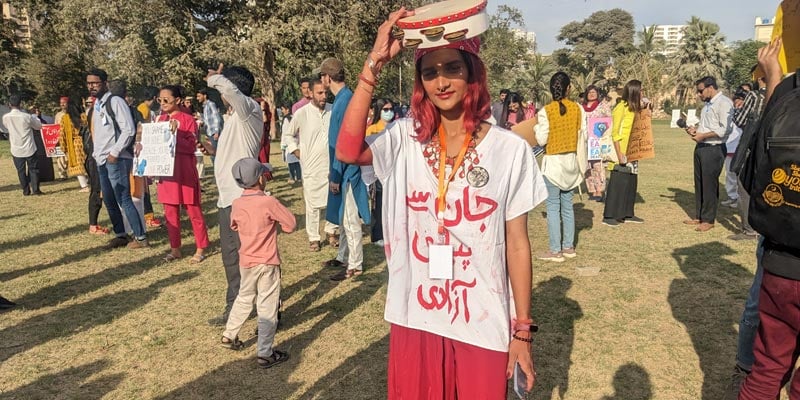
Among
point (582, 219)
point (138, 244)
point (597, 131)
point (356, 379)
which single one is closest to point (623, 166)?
point (582, 219)

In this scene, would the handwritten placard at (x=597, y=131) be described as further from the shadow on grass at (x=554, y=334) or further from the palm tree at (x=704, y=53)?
the palm tree at (x=704, y=53)

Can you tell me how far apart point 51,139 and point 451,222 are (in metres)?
13.7

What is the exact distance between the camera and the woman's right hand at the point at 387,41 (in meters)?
1.88

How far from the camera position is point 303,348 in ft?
14.3

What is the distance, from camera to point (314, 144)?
679cm

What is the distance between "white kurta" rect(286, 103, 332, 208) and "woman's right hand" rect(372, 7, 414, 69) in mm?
4843

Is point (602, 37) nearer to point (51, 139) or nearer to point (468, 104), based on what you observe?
point (51, 139)

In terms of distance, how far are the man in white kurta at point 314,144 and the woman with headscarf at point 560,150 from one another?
2.72 m

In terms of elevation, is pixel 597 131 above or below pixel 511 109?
below

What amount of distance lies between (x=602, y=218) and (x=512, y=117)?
3.79 meters

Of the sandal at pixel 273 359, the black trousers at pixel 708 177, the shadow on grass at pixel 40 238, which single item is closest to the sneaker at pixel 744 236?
the black trousers at pixel 708 177

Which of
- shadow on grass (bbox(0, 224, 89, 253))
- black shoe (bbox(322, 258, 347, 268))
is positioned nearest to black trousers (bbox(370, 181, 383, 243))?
black shoe (bbox(322, 258, 347, 268))

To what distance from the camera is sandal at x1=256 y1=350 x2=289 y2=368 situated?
4.02 meters

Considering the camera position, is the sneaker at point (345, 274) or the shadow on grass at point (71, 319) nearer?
the shadow on grass at point (71, 319)
